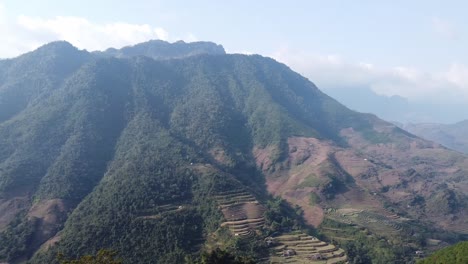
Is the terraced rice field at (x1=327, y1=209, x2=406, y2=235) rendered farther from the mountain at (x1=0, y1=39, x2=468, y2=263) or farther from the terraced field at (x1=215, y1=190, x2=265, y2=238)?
the terraced field at (x1=215, y1=190, x2=265, y2=238)

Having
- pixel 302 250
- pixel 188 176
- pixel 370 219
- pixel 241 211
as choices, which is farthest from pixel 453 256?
pixel 188 176

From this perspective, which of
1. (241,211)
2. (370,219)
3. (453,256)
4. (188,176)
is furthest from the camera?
(188,176)

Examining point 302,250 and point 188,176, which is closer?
point 302,250

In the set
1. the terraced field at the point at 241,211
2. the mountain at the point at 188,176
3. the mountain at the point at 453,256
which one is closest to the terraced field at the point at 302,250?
the mountain at the point at 188,176

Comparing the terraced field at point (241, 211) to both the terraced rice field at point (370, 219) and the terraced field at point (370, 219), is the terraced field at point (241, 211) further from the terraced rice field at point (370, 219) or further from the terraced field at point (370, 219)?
the terraced rice field at point (370, 219)

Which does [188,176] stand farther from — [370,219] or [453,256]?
[453,256]

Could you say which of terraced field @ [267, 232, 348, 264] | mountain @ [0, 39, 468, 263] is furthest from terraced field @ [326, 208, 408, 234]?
terraced field @ [267, 232, 348, 264]
